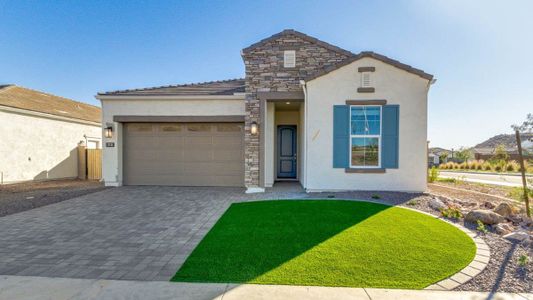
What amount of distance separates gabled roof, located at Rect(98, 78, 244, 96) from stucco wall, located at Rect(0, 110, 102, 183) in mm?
5213

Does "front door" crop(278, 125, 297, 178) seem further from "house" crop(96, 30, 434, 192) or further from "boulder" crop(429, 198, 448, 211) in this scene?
"boulder" crop(429, 198, 448, 211)

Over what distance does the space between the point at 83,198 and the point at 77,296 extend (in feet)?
23.0

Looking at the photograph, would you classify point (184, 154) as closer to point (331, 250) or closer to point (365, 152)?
point (365, 152)

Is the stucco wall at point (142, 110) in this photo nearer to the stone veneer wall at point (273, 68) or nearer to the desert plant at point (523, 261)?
the stone veneer wall at point (273, 68)

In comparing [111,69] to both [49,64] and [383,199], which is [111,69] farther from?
[383,199]

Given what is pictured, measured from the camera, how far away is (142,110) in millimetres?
10836

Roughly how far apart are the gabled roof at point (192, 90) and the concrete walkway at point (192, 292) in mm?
8413

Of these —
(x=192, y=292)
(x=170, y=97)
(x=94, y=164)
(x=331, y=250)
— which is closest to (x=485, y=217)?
(x=331, y=250)

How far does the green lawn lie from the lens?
3279 millimetres

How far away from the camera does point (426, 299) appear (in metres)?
2.82

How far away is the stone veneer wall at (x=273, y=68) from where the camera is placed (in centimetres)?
961

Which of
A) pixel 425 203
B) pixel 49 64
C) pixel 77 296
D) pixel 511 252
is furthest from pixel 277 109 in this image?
pixel 49 64

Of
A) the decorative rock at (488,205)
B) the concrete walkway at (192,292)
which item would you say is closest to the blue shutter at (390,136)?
the decorative rock at (488,205)

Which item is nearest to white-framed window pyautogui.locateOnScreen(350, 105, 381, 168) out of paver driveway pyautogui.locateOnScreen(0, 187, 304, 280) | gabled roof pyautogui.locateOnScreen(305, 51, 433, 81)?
gabled roof pyautogui.locateOnScreen(305, 51, 433, 81)
